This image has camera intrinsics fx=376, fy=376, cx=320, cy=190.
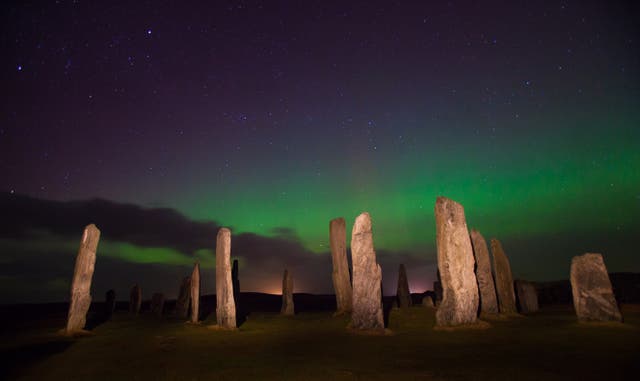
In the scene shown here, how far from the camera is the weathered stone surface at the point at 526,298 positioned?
57.3ft

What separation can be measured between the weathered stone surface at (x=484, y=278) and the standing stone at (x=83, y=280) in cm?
1425

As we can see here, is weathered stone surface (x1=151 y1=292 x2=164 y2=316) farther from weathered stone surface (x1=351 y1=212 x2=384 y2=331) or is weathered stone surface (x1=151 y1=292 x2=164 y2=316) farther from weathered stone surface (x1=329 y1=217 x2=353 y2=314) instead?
weathered stone surface (x1=351 y1=212 x2=384 y2=331)

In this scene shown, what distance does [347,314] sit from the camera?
1612 cm

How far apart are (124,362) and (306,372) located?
13.9 ft

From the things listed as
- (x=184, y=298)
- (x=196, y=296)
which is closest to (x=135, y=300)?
(x=184, y=298)

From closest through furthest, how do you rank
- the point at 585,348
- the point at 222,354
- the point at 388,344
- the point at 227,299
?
the point at 585,348 < the point at 222,354 < the point at 388,344 < the point at 227,299

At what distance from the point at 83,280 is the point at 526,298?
18.7 m

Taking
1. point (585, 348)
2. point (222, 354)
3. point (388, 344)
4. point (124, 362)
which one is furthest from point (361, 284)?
point (124, 362)

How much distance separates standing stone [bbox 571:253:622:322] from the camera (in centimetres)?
1103

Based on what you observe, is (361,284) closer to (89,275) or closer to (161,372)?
(161,372)

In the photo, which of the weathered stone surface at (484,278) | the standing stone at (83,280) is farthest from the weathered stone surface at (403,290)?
the standing stone at (83,280)

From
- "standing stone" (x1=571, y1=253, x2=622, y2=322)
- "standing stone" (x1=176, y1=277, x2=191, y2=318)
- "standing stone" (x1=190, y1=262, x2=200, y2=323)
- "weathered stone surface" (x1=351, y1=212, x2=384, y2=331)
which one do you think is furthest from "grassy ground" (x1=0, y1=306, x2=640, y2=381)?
"standing stone" (x1=176, y1=277, x2=191, y2=318)

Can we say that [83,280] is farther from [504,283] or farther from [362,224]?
[504,283]

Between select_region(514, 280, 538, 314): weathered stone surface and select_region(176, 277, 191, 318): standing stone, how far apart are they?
1680cm
